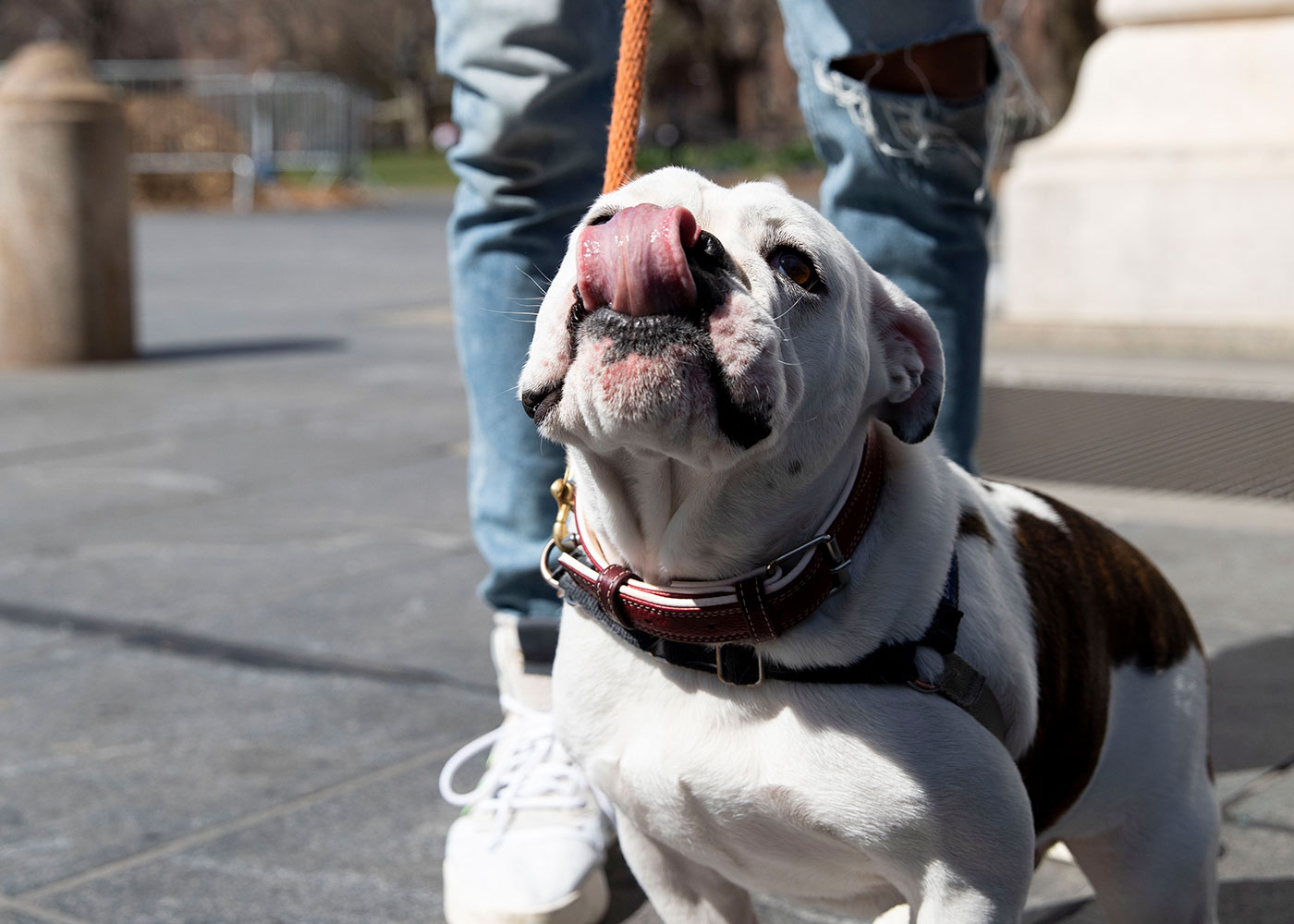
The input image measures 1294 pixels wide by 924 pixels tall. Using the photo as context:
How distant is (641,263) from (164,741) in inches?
67.1

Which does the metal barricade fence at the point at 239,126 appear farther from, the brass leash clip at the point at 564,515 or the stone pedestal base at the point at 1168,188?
the brass leash clip at the point at 564,515

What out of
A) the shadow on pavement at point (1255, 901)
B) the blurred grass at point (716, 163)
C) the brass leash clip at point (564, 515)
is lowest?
the blurred grass at point (716, 163)

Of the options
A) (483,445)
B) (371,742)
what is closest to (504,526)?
(483,445)

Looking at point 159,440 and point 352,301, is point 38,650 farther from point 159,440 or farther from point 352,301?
point 352,301

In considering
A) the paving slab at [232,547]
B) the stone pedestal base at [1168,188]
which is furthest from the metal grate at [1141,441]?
the paving slab at [232,547]

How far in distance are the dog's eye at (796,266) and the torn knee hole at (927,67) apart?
0.85 metres

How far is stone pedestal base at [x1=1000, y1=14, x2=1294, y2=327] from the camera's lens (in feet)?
23.4

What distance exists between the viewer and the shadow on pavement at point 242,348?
795 cm

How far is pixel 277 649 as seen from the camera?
10.9ft

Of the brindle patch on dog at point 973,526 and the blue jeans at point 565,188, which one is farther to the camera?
the blue jeans at point 565,188

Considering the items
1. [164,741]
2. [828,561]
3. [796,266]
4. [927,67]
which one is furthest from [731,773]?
[164,741]

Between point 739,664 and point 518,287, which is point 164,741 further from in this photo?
point 739,664

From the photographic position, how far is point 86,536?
4.29 m

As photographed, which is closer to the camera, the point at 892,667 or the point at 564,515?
the point at 892,667
